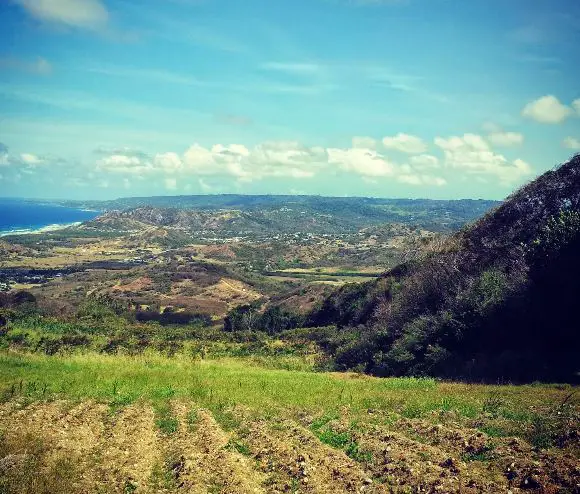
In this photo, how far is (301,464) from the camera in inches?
466

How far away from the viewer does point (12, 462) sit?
11.6 metres

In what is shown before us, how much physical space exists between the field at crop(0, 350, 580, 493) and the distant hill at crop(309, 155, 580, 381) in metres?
5.52

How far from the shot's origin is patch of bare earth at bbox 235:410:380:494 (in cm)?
1080

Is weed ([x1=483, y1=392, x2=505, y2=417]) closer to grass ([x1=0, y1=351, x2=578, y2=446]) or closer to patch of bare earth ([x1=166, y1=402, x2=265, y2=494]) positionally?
grass ([x1=0, y1=351, x2=578, y2=446])

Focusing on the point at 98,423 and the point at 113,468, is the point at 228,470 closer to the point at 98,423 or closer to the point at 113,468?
the point at 113,468

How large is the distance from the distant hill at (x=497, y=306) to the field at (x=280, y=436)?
18.1ft

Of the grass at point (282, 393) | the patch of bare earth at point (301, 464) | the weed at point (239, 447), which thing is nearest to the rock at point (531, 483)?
the grass at point (282, 393)

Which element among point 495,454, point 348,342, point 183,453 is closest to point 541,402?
point 495,454

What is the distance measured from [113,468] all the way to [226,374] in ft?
45.7

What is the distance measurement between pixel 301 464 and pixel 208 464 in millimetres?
2534

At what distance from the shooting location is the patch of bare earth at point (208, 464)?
10926 millimetres

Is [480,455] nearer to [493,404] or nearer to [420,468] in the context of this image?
[420,468]

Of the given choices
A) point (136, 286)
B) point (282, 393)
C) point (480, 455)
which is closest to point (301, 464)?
point (480, 455)

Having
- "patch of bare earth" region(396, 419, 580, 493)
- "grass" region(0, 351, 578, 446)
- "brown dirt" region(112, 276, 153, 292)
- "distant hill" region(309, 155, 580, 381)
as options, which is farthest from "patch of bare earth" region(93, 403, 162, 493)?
"brown dirt" region(112, 276, 153, 292)
